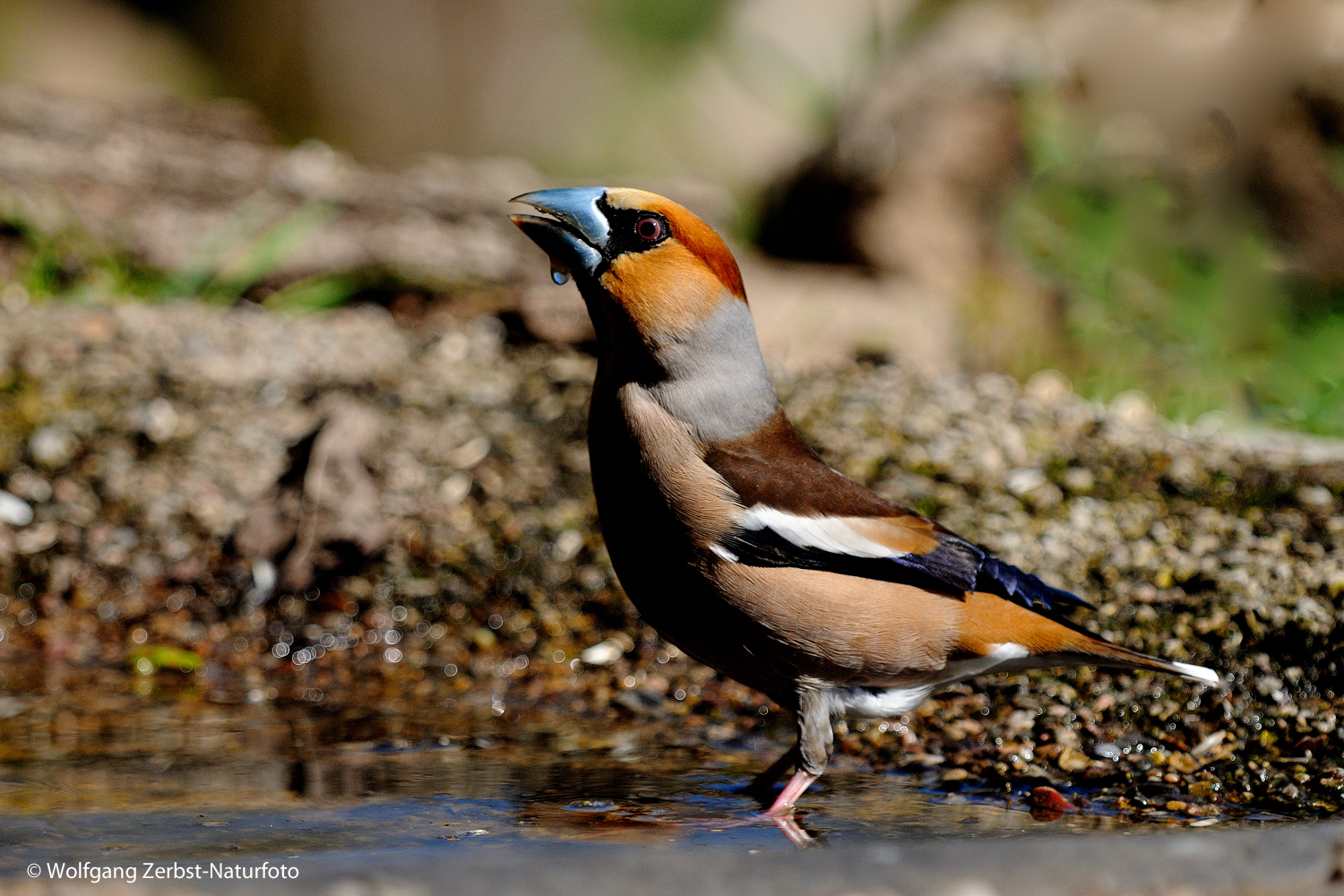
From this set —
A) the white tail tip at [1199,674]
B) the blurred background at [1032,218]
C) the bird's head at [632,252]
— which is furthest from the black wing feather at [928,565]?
the blurred background at [1032,218]

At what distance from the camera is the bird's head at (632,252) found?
10.0 ft

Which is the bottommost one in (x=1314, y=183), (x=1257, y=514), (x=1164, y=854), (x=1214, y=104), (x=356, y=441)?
(x=1164, y=854)

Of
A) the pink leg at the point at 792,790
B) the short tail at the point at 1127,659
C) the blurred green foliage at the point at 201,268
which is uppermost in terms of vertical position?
the blurred green foliage at the point at 201,268

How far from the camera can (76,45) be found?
40.9 feet

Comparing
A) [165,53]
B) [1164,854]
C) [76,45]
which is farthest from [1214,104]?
[76,45]

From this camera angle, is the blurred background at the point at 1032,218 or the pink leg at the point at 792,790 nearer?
the pink leg at the point at 792,790

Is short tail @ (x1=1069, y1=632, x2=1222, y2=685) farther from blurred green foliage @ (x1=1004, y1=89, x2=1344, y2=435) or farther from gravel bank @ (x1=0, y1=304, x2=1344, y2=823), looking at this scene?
blurred green foliage @ (x1=1004, y1=89, x2=1344, y2=435)

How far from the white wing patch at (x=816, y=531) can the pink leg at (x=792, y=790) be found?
521 mm

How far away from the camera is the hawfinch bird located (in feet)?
9.61

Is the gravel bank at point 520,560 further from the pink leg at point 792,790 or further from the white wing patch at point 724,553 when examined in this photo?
the white wing patch at point 724,553

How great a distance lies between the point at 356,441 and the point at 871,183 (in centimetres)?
401

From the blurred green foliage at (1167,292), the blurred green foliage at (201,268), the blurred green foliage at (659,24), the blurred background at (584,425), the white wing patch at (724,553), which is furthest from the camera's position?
the blurred green foliage at (659,24)

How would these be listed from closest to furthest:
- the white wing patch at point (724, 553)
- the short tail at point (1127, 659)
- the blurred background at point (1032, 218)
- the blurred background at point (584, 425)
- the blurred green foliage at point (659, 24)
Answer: the white wing patch at point (724, 553) → the short tail at point (1127, 659) → the blurred background at point (584, 425) → the blurred background at point (1032, 218) → the blurred green foliage at point (659, 24)

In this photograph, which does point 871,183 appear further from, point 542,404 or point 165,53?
point 165,53
